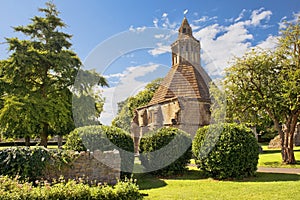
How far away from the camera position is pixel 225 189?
8.66 m

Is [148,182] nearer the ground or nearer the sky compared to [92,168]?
nearer the ground

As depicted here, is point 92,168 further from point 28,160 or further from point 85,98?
point 85,98

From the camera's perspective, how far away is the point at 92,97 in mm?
23781

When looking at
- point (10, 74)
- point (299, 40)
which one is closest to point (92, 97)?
point (10, 74)

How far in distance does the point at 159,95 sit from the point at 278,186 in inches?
849

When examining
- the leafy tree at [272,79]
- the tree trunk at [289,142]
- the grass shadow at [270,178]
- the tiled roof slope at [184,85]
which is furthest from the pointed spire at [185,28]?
the grass shadow at [270,178]

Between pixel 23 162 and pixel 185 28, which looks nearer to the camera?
pixel 23 162

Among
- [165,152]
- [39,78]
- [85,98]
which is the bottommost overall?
[165,152]

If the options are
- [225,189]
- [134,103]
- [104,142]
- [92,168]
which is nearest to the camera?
[225,189]

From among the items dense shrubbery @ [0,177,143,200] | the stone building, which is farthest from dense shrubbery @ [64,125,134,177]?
the stone building

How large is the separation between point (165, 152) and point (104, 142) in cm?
321

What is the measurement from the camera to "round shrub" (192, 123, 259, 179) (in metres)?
10.5

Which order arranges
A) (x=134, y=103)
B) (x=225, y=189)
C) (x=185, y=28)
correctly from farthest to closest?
(x=134, y=103), (x=185, y=28), (x=225, y=189)

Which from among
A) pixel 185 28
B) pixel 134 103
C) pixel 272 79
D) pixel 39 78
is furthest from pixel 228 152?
pixel 134 103
